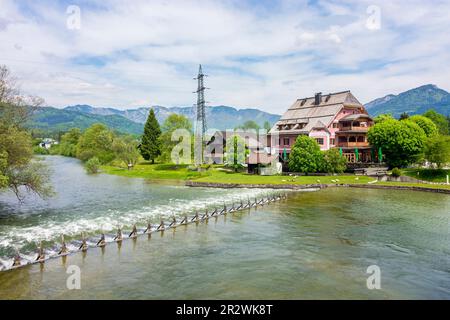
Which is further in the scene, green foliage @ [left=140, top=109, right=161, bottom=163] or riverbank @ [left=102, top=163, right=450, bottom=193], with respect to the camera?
green foliage @ [left=140, top=109, right=161, bottom=163]

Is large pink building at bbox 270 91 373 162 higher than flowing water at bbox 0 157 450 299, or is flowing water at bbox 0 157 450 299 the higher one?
large pink building at bbox 270 91 373 162

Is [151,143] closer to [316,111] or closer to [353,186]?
[316,111]

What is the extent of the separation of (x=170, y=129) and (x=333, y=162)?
163 feet

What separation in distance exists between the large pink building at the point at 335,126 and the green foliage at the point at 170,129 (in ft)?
91.0

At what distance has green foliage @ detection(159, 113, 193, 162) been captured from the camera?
3910 inches

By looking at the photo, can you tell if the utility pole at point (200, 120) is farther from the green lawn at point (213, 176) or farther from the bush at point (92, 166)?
the bush at point (92, 166)

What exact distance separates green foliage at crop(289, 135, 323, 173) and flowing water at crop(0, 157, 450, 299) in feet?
70.8

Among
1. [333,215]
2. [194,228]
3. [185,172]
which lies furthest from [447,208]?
[185,172]

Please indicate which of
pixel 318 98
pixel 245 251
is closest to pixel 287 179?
pixel 318 98

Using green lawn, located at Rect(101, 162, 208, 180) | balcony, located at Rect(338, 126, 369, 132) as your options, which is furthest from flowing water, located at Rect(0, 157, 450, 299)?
green lawn, located at Rect(101, 162, 208, 180)

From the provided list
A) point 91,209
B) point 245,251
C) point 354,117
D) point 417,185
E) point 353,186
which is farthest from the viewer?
point 354,117

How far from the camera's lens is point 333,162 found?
71062 mm

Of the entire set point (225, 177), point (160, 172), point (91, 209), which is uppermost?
point (160, 172)

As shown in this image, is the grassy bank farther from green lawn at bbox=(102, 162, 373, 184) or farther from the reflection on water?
the reflection on water
